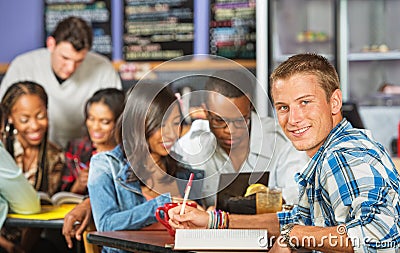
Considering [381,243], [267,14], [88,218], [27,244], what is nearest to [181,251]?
[381,243]

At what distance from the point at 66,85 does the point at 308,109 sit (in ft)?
10.2

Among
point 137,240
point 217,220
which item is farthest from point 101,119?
point 217,220

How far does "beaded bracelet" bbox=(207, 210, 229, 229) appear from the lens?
268cm

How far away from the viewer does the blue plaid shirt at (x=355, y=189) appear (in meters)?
2.05

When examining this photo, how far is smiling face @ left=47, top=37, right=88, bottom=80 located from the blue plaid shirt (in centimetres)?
288

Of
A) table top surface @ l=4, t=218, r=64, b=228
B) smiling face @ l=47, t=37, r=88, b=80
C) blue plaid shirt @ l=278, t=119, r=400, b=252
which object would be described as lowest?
table top surface @ l=4, t=218, r=64, b=228

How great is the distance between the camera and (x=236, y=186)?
2.99 m

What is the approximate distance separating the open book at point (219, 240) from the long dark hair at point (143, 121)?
0.43 m

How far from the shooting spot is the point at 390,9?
6.13 metres

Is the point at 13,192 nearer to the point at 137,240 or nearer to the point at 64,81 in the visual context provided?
the point at 137,240

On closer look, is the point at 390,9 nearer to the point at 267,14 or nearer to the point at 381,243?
the point at 267,14

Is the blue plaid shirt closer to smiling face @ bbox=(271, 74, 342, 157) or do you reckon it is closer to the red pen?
smiling face @ bbox=(271, 74, 342, 157)

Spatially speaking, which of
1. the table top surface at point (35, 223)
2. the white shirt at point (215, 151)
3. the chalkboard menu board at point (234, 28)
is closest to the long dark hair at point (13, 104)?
the table top surface at point (35, 223)
